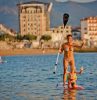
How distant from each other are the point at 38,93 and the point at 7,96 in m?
1.67

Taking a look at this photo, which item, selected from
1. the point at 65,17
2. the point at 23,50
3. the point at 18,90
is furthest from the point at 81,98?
the point at 23,50

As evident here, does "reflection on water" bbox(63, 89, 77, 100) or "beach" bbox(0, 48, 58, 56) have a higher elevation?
"reflection on water" bbox(63, 89, 77, 100)

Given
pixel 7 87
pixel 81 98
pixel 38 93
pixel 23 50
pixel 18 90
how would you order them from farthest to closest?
1. pixel 23 50
2. pixel 7 87
3. pixel 18 90
4. pixel 38 93
5. pixel 81 98

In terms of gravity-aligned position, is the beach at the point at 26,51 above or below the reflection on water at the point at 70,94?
below

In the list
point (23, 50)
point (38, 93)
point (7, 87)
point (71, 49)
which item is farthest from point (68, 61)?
point (23, 50)

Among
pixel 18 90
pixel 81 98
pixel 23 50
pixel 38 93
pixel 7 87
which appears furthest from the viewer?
pixel 23 50

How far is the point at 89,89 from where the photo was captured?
24734mm

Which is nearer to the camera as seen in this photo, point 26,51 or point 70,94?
point 70,94

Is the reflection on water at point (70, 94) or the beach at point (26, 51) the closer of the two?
the reflection on water at point (70, 94)

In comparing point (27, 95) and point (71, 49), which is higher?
point (71, 49)

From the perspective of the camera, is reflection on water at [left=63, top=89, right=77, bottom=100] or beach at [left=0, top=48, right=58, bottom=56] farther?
beach at [left=0, top=48, right=58, bottom=56]

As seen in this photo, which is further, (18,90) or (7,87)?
(7,87)

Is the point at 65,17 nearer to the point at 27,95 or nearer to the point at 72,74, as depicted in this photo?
the point at 72,74

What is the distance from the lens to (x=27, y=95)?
22297 mm
